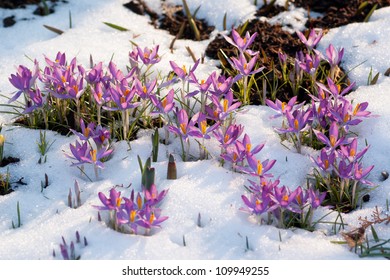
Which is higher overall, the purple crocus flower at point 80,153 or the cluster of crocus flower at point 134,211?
the purple crocus flower at point 80,153

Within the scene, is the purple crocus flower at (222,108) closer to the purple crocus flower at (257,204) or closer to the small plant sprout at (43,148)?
the purple crocus flower at (257,204)

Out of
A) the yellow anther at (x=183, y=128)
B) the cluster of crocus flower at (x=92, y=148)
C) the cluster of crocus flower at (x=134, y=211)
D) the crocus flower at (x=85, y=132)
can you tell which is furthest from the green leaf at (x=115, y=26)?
the cluster of crocus flower at (x=134, y=211)

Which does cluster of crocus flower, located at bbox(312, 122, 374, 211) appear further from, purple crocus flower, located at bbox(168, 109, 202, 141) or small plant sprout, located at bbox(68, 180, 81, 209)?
small plant sprout, located at bbox(68, 180, 81, 209)

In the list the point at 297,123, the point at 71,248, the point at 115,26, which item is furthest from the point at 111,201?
the point at 115,26

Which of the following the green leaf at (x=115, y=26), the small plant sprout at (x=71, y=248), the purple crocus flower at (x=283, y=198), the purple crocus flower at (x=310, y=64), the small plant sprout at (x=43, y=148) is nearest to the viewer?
the small plant sprout at (x=71, y=248)

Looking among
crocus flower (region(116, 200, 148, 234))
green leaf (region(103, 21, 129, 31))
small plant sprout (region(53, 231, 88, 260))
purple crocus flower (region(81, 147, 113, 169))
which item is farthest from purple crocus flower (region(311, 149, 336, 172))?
green leaf (region(103, 21, 129, 31))

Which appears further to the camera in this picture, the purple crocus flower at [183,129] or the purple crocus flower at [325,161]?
the purple crocus flower at [183,129]

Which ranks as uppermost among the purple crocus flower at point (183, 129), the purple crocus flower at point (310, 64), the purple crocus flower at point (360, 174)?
the purple crocus flower at point (310, 64)
